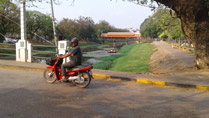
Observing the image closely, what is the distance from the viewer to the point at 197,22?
31.8ft

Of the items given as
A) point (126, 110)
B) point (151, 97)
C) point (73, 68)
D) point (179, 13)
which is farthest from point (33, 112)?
point (179, 13)

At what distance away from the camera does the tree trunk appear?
30.5ft

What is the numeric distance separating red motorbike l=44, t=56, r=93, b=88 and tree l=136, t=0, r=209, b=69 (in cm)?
548

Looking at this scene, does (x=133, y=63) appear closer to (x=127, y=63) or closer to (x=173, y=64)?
(x=127, y=63)

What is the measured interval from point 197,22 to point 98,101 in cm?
678

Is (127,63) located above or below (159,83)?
below

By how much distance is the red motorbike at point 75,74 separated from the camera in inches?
264

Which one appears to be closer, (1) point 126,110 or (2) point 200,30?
(1) point 126,110

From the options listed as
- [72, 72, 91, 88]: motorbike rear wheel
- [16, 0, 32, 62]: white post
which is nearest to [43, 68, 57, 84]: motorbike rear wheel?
[72, 72, 91, 88]: motorbike rear wheel

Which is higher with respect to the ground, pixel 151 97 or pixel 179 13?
pixel 179 13

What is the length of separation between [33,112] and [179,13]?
8.07 m

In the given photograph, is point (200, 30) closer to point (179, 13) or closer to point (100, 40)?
point (179, 13)

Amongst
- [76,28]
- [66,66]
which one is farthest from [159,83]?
[76,28]

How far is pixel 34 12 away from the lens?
156ft
